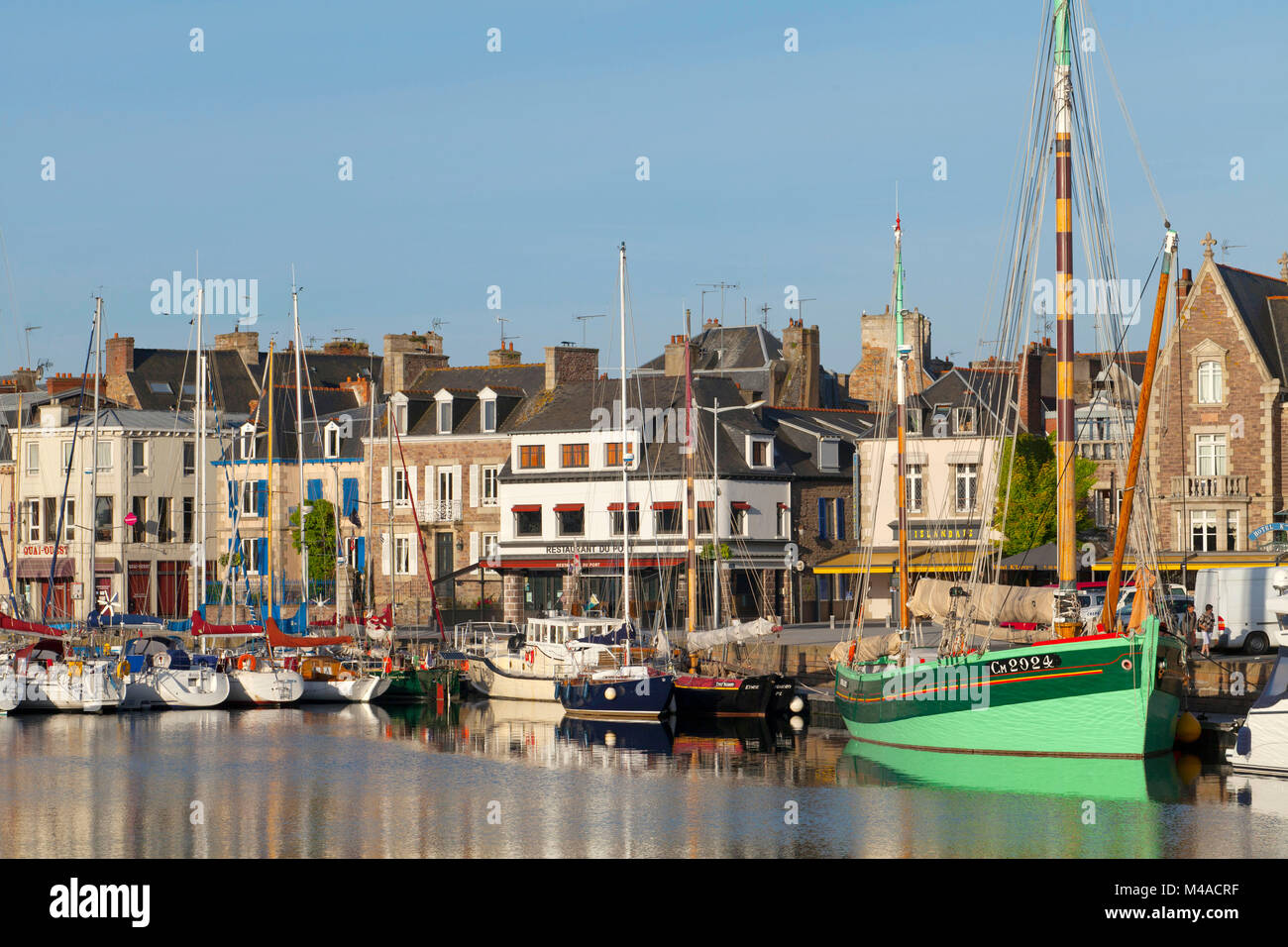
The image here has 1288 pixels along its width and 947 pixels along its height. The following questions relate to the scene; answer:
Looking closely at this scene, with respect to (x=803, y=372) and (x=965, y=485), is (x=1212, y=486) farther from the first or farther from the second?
(x=803, y=372)

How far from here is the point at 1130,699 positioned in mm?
34312

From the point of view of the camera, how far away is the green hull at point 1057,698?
3416 cm

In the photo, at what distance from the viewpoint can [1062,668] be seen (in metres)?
34.8

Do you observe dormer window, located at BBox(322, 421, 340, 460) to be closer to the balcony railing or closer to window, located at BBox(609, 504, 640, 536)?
window, located at BBox(609, 504, 640, 536)

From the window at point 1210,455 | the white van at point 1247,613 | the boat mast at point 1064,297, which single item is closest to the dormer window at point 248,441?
the window at point 1210,455

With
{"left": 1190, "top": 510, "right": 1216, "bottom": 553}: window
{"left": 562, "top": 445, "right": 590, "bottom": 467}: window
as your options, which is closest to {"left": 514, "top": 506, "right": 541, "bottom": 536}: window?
{"left": 562, "top": 445, "right": 590, "bottom": 467}: window

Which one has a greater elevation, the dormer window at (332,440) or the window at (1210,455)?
the dormer window at (332,440)

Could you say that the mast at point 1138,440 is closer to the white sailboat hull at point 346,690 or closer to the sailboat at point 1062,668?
the sailboat at point 1062,668

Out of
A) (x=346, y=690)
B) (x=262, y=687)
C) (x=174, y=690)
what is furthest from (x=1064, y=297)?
(x=174, y=690)

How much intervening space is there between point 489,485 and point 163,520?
651 inches

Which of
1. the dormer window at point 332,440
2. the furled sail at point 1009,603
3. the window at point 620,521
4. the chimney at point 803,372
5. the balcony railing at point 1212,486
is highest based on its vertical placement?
the chimney at point 803,372

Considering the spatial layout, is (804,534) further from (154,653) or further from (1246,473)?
(154,653)

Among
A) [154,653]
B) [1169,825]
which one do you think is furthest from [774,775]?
[154,653]

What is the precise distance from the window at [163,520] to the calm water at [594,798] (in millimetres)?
33981
